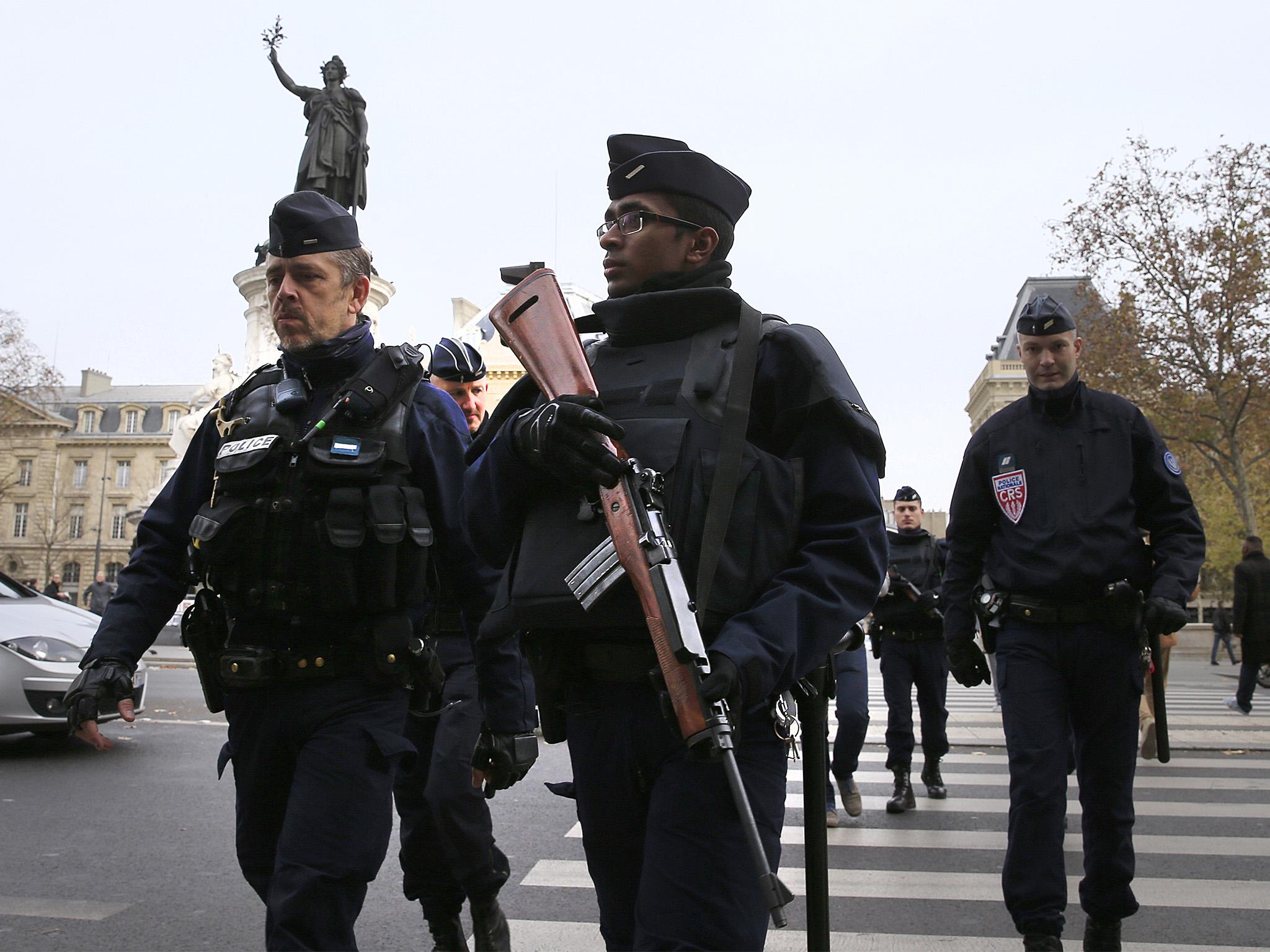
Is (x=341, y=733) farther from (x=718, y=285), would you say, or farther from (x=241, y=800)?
(x=718, y=285)

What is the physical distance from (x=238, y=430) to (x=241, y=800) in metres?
0.93

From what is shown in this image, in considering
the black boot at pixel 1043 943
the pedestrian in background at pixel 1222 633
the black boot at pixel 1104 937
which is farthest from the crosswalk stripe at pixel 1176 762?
the pedestrian in background at pixel 1222 633

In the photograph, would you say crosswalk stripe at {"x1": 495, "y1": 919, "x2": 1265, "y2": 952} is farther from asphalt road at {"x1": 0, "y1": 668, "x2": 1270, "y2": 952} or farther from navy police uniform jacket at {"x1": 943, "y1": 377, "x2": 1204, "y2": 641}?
navy police uniform jacket at {"x1": 943, "y1": 377, "x2": 1204, "y2": 641}

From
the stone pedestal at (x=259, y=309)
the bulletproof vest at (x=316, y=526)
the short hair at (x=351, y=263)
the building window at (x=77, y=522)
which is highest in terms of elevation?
the stone pedestal at (x=259, y=309)

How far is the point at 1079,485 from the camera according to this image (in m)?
4.32

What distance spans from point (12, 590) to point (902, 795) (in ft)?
21.8

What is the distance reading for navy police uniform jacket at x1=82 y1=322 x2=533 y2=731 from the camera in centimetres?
328

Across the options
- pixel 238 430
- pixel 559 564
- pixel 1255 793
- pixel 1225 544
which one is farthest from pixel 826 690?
pixel 1225 544

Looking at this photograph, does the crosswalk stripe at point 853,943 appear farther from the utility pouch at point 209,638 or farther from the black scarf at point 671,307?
the black scarf at point 671,307

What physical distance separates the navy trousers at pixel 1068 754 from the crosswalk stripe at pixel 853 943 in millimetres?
404

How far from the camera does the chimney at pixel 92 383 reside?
8712cm

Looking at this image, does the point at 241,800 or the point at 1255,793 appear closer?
the point at 241,800

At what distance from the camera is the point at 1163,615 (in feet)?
13.3

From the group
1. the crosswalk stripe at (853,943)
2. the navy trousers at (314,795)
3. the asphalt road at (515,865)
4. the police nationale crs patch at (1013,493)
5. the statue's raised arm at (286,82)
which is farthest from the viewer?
the statue's raised arm at (286,82)
